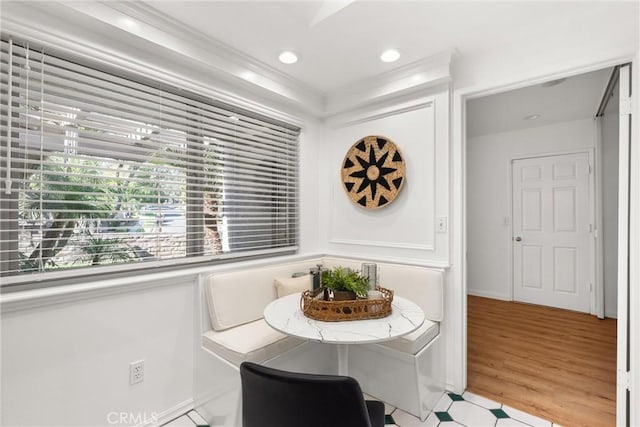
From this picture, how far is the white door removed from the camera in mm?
3883

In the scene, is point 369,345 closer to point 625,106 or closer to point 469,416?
point 469,416

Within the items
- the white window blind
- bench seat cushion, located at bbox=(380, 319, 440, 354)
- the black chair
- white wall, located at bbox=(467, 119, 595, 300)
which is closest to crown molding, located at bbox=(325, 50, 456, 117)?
the white window blind

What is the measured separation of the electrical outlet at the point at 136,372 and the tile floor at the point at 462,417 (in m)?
0.35

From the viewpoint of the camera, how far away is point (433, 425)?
1.83 m

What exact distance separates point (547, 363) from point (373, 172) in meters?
2.17

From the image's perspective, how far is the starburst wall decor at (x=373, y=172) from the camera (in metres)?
→ 2.50

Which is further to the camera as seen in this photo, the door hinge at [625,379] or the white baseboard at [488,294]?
the white baseboard at [488,294]

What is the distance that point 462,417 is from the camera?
191 centimetres

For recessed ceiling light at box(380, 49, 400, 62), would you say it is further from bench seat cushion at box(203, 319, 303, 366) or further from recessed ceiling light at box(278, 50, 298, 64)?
bench seat cushion at box(203, 319, 303, 366)

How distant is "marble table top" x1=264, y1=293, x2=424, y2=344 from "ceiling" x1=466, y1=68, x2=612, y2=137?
2.37 metres

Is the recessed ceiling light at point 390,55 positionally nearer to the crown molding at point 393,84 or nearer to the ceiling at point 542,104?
the crown molding at point 393,84

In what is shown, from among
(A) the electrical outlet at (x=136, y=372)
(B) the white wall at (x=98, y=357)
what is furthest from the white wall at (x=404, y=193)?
(A) the electrical outlet at (x=136, y=372)

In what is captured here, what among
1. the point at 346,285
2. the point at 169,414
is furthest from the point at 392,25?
the point at 169,414

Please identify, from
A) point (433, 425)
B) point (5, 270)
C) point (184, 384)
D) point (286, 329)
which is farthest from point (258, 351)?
point (5, 270)
